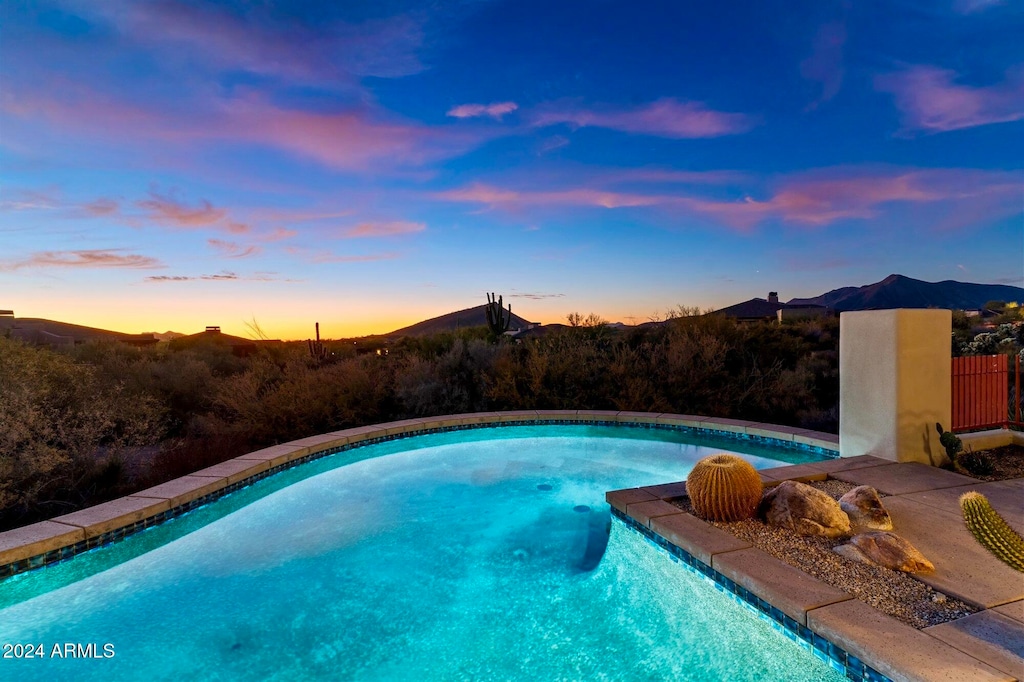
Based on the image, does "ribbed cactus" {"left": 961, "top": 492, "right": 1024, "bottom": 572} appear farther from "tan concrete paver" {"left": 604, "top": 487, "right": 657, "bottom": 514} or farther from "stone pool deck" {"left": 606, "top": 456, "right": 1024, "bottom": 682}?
"tan concrete paver" {"left": 604, "top": 487, "right": 657, "bottom": 514}

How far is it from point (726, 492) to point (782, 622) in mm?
870

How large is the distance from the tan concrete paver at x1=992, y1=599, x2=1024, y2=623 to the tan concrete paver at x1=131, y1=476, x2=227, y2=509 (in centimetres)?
448

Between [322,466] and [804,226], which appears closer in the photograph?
[322,466]

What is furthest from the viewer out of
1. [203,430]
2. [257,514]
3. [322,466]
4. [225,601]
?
[203,430]

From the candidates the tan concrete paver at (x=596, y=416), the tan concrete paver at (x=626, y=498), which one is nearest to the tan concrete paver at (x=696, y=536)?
the tan concrete paver at (x=626, y=498)

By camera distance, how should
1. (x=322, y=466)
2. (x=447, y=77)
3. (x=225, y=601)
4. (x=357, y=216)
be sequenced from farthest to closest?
(x=357, y=216) → (x=447, y=77) → (x=322, y=466) → (x=225, y=601)

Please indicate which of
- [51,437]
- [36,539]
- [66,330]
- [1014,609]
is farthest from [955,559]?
[66,330]

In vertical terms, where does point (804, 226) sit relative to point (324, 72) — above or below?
below

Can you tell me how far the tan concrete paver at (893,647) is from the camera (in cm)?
141

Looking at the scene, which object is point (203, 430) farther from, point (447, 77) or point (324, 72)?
point (447, 77)

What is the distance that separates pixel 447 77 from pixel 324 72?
151cm

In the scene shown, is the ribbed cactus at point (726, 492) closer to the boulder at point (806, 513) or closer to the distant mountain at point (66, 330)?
the boulder at point (806, 513)

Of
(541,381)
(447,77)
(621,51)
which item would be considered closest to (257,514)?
(541,381)

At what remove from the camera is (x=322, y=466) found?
16.4 ft
